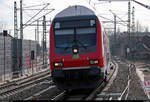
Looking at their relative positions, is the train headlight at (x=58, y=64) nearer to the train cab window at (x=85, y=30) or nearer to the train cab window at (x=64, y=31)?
the train cab window at (x=64, y=31)

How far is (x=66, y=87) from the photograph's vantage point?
42.2 feet

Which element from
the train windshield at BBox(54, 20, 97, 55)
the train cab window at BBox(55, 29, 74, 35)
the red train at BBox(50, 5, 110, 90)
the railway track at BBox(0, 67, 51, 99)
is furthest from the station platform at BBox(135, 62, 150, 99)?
the railway track at BBox(0, 67, 51, 99)

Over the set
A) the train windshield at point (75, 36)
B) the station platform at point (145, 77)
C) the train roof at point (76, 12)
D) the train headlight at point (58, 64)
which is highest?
the train roof at point (76, 12)

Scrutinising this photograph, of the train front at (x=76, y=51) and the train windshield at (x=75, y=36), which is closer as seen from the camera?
the train front at (x=76, y=51)

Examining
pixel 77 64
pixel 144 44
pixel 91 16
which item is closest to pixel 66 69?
pixel 77 64

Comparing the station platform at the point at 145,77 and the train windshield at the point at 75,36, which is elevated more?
the train windshield at the point at 75,36

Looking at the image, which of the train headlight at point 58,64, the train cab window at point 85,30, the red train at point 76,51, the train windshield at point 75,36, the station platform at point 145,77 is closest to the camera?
the red train at point 76,51

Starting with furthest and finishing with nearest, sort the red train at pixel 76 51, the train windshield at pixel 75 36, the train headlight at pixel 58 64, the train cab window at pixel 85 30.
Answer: the train cab window at pixel 85 30
the train windshield at pixel 75 36
the train headlight at pixel 58 64
the red train at pixel 76 51

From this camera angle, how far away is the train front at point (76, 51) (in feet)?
41.4

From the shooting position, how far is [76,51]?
12.7m

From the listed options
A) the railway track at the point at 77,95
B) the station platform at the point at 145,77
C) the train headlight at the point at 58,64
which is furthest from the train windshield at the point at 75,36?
the station platform at the point at 145,77

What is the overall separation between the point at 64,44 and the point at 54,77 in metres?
1.55

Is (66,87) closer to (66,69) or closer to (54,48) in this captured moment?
(66,69)

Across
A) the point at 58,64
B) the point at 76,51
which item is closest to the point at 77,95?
the point at 58,64
